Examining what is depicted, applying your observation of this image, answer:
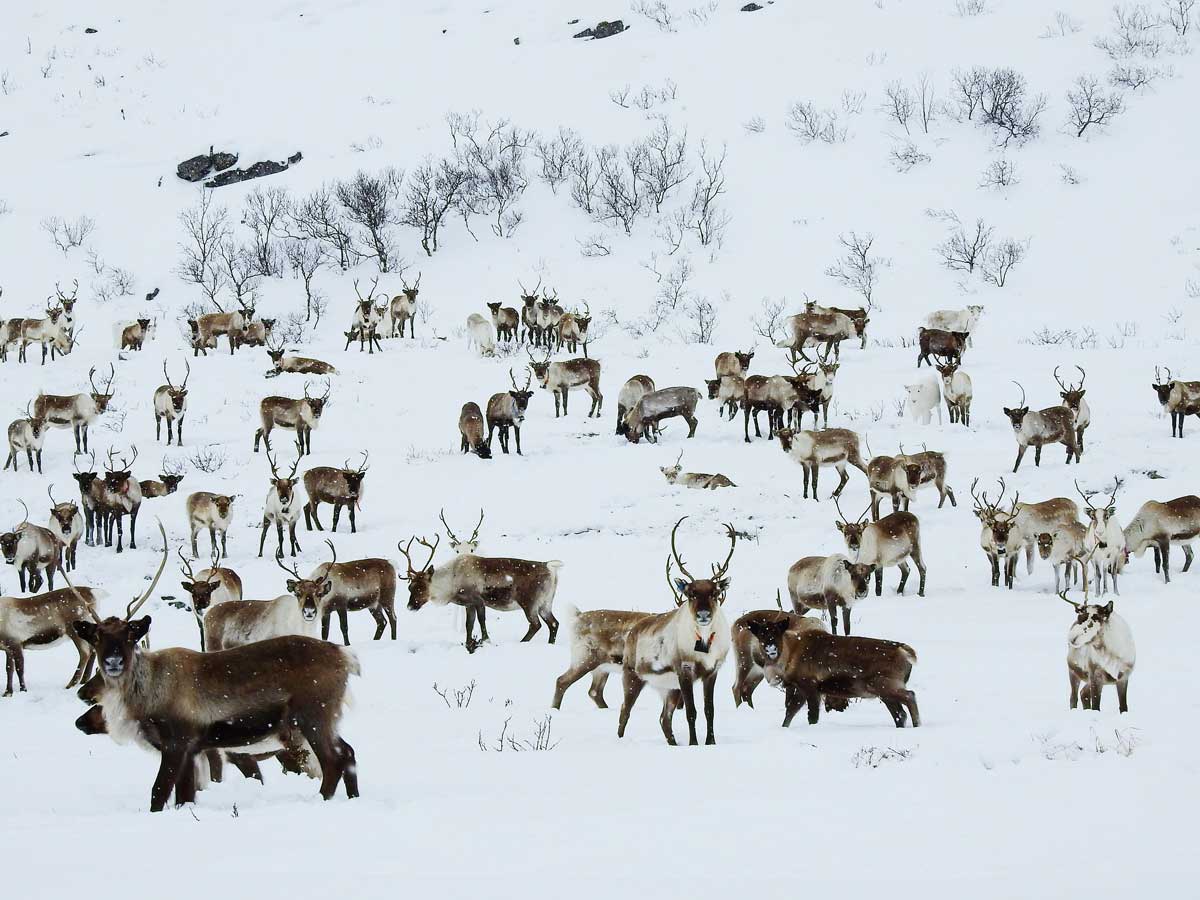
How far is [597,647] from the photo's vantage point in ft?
35.7

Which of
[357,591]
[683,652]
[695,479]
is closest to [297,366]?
[695,479]

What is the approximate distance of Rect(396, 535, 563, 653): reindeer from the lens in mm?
13883

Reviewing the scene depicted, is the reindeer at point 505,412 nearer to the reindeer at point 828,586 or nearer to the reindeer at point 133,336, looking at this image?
the reindeer at point 828,586

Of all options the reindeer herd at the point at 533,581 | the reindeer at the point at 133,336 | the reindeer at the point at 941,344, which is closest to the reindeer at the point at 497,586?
the reindeer herd at the point at 533,581

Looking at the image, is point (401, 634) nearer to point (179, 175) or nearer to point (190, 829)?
point (190, 829)

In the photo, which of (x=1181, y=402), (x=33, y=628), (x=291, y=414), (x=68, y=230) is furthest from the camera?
(x=68, y=230)

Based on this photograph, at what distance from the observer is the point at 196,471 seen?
22047 millimetres

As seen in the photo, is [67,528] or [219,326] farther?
[219,326]

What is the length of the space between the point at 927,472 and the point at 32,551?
13.7 m

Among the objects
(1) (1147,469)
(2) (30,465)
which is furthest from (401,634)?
(1) (1147,469)

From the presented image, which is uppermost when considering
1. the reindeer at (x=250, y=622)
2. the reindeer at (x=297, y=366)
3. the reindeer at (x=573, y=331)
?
the reindeer at (x=573, y=331)

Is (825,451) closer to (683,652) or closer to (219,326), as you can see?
(683,652)

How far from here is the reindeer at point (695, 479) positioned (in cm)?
2019

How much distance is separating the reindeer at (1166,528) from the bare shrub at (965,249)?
25231 mm
